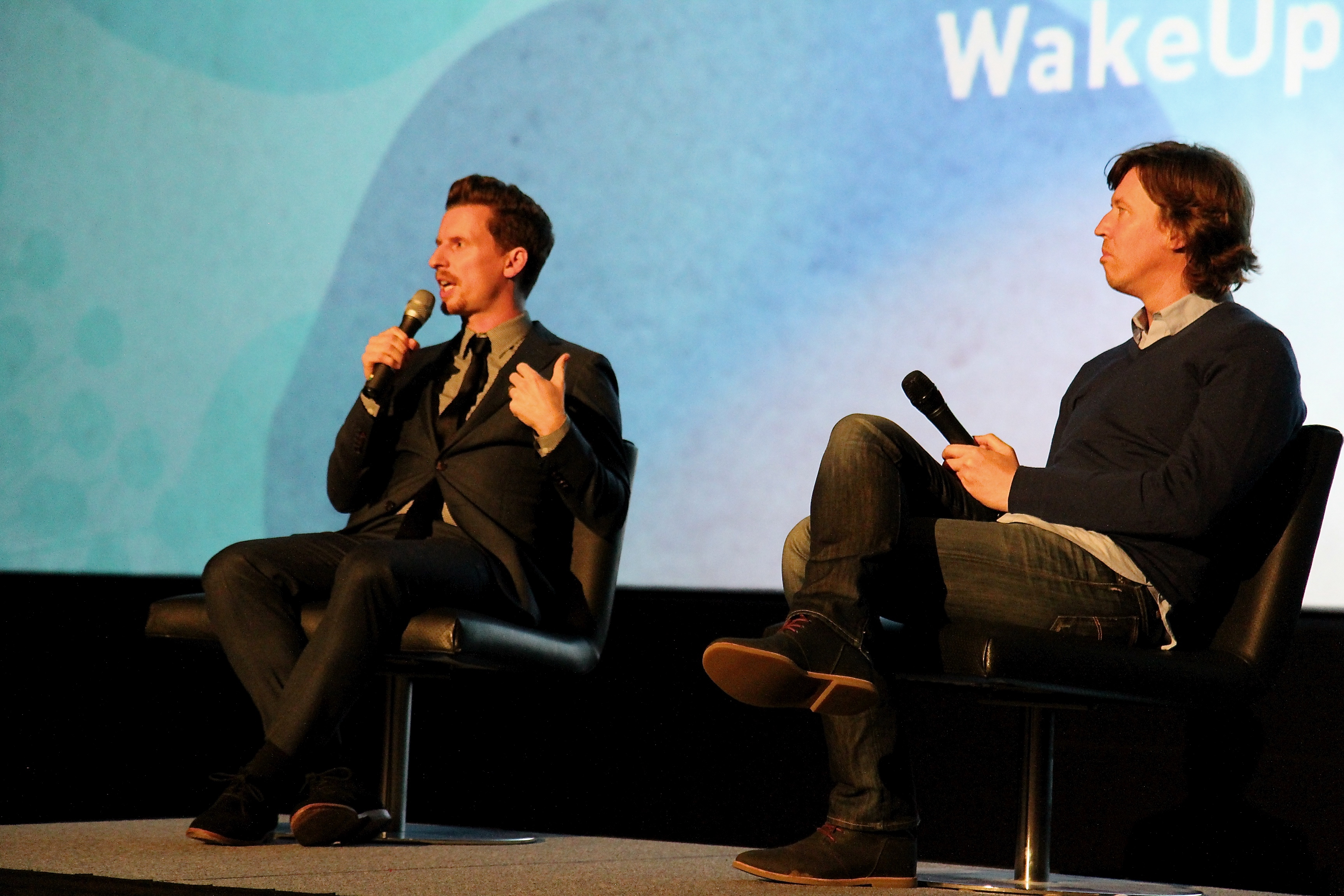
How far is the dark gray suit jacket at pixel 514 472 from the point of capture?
2387 mm

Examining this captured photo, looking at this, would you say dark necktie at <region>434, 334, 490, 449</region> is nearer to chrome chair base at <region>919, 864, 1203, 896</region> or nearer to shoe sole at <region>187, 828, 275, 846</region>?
shoe sole at <region>187, 828, 275, 846</region>

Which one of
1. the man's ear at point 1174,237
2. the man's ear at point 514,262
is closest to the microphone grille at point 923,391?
the man's ear at point 1174,237

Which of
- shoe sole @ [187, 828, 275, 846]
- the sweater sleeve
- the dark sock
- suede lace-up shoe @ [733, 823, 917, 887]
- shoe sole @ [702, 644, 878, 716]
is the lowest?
shoe sole @ [187, 828, 275, 846]

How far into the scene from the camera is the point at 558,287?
3.10 metres

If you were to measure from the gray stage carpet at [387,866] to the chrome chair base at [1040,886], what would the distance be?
0.24 feet

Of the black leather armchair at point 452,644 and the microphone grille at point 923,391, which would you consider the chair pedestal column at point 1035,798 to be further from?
the black leather armchair at point 452,644

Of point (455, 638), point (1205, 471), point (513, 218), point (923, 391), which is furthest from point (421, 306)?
point (1205, 471)

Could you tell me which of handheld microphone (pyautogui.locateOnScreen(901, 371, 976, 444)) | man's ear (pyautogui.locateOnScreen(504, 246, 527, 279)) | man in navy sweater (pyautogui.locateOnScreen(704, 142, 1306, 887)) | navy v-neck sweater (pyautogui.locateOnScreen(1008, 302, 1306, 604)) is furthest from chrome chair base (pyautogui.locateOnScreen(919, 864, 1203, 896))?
man's ear (pyautogui.locateOnScreen(504, 246, 527, 279))

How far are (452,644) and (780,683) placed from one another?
0.70 metres

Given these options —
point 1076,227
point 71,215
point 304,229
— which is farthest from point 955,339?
point 71,215

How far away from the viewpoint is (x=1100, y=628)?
5.77ft

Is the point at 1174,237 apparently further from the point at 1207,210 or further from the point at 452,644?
the point at 452,644

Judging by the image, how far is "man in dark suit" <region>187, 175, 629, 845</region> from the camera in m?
2.10

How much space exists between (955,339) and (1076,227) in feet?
0.99
